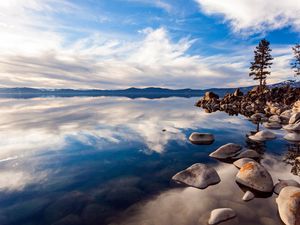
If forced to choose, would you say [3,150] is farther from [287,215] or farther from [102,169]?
[287,215]

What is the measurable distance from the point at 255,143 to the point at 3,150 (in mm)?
15642

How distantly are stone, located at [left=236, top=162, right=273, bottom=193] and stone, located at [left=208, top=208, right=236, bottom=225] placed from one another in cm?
198

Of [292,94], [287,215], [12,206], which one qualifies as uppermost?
[292,94]

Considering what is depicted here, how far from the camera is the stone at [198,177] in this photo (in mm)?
7625

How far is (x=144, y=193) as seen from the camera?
23.4ft

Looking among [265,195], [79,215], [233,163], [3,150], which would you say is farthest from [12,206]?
[233,163]

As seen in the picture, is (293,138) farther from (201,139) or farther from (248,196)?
(248,196)

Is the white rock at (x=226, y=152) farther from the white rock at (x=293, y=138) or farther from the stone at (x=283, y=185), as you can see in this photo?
the white rock at (x=293, y=138)

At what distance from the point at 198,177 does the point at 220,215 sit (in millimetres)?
2313

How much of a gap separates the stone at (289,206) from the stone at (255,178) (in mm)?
895

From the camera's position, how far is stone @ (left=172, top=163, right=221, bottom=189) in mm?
7625

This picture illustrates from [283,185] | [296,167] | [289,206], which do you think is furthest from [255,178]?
[296,167]

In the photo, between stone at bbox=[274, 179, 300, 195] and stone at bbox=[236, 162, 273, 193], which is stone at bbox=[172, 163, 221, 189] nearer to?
stone at bbox=[236, 162, 273, 193]

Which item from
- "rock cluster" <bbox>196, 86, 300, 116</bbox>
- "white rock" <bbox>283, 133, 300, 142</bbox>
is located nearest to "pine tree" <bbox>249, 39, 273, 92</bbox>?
"rock cluster" <bbox>196, 86, 300, 116</bbox>
